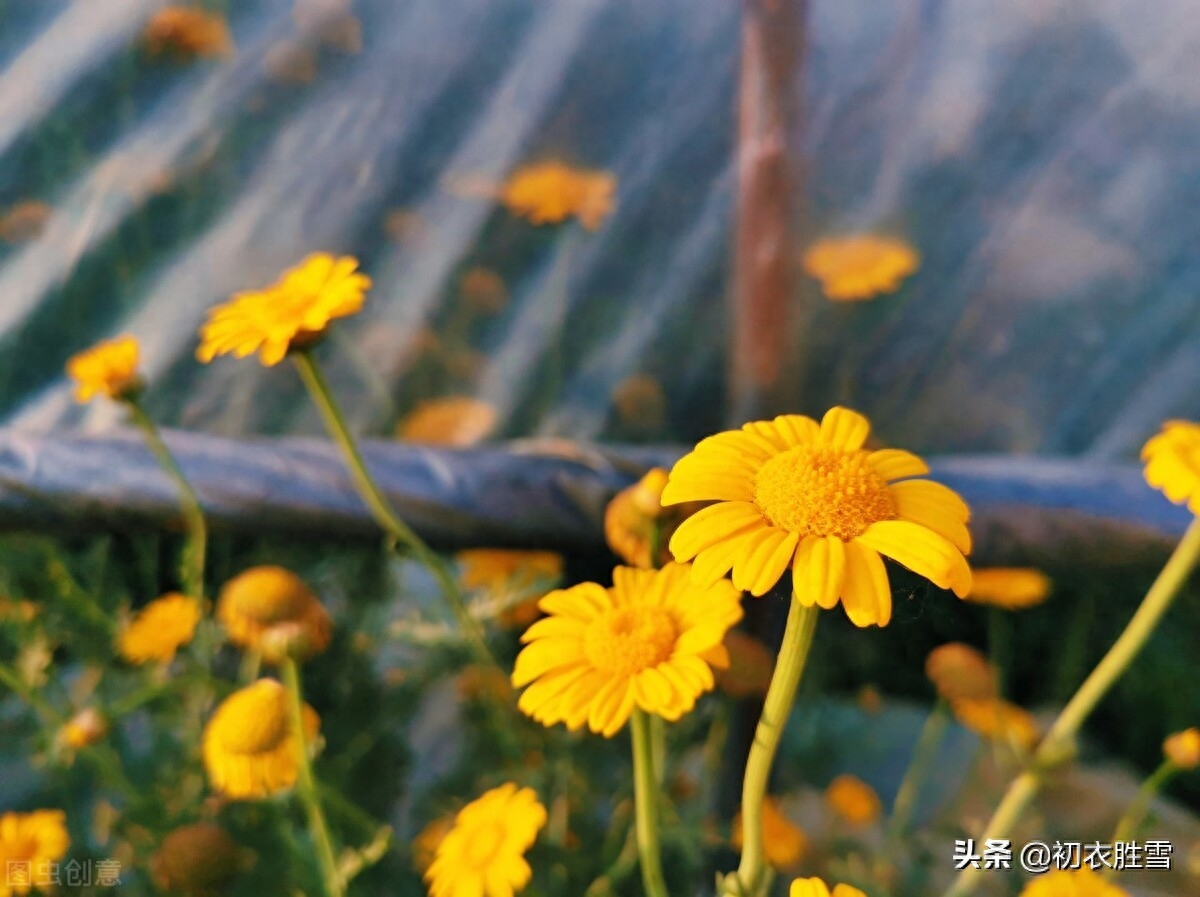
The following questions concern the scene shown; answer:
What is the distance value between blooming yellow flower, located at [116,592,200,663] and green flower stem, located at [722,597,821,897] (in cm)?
53

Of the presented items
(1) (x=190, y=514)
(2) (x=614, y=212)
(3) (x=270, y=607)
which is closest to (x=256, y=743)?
(3) (x=270, y=607)

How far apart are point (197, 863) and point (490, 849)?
0.75 ft

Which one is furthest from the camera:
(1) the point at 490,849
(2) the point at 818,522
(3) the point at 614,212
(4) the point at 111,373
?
(3) the point at 614,212

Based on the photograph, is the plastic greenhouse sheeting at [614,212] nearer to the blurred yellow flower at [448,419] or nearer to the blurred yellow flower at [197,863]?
the blurred yellow flower at [448,419]

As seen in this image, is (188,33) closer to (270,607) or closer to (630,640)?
(270,607)

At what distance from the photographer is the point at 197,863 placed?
0.55 m

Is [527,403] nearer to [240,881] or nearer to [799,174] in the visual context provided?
[799,174]

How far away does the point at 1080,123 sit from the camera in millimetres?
730

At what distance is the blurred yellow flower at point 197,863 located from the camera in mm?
548

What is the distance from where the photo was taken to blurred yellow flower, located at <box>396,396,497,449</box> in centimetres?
91

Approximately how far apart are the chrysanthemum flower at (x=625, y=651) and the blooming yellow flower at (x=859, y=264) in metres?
0.51

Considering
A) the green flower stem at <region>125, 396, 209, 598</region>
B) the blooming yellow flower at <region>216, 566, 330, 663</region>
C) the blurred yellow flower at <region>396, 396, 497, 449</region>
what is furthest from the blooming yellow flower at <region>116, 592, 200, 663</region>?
the blurred yellow flower at <region>396, 396, 497, 449</region>

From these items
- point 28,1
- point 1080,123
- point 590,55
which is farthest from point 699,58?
point 28,1

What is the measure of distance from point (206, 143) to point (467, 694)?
545 mm
